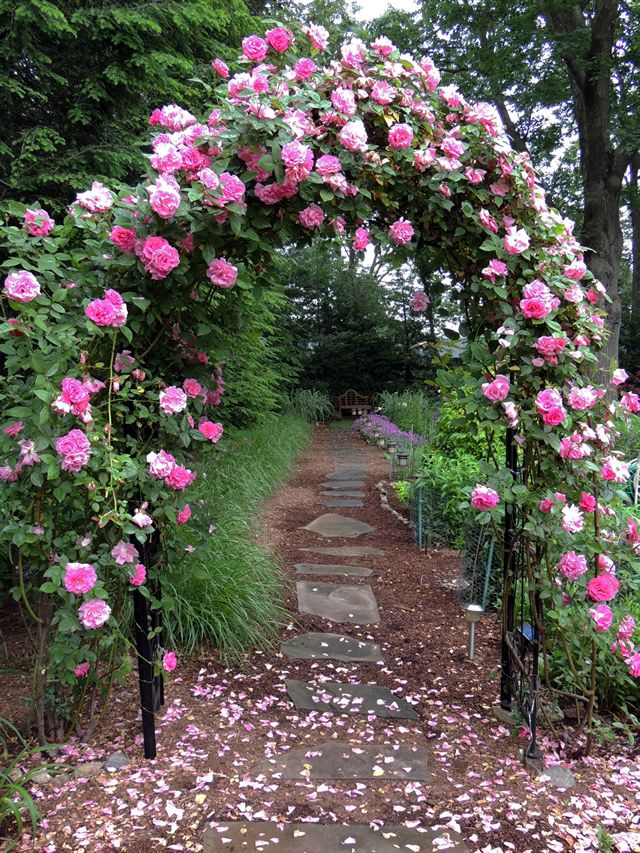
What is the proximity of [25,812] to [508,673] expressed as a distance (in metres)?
1.69

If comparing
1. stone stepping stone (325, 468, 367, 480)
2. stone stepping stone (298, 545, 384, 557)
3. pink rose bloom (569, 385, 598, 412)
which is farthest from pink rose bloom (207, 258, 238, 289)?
stone stepping stone (325, 468, 367, 480)

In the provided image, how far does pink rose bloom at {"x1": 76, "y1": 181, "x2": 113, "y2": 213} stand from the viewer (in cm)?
170

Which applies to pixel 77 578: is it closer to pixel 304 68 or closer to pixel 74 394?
pixel 74 394

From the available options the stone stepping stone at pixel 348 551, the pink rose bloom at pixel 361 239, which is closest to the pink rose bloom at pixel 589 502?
the pink rose bloom at pixel 361 239

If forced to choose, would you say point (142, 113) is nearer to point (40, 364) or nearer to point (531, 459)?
point (40, 364)

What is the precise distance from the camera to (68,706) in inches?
78.6

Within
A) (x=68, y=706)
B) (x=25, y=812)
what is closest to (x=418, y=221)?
(x=68, y=706)

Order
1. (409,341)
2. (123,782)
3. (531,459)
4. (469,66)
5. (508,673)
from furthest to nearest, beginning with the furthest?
(409,341) → (469,66) → (508,673) → (531,459) → (123,782)

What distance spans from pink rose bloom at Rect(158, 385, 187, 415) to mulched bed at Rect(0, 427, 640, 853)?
1.17 metres

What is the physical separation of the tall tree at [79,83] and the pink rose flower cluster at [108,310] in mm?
1996

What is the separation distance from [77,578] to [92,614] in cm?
12

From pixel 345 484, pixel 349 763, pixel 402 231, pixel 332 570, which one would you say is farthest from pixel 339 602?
pixel 345 484

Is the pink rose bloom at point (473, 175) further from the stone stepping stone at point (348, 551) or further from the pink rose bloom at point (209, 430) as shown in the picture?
the stone stepping stone at point (348, 551)

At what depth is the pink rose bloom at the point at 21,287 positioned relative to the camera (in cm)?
156
